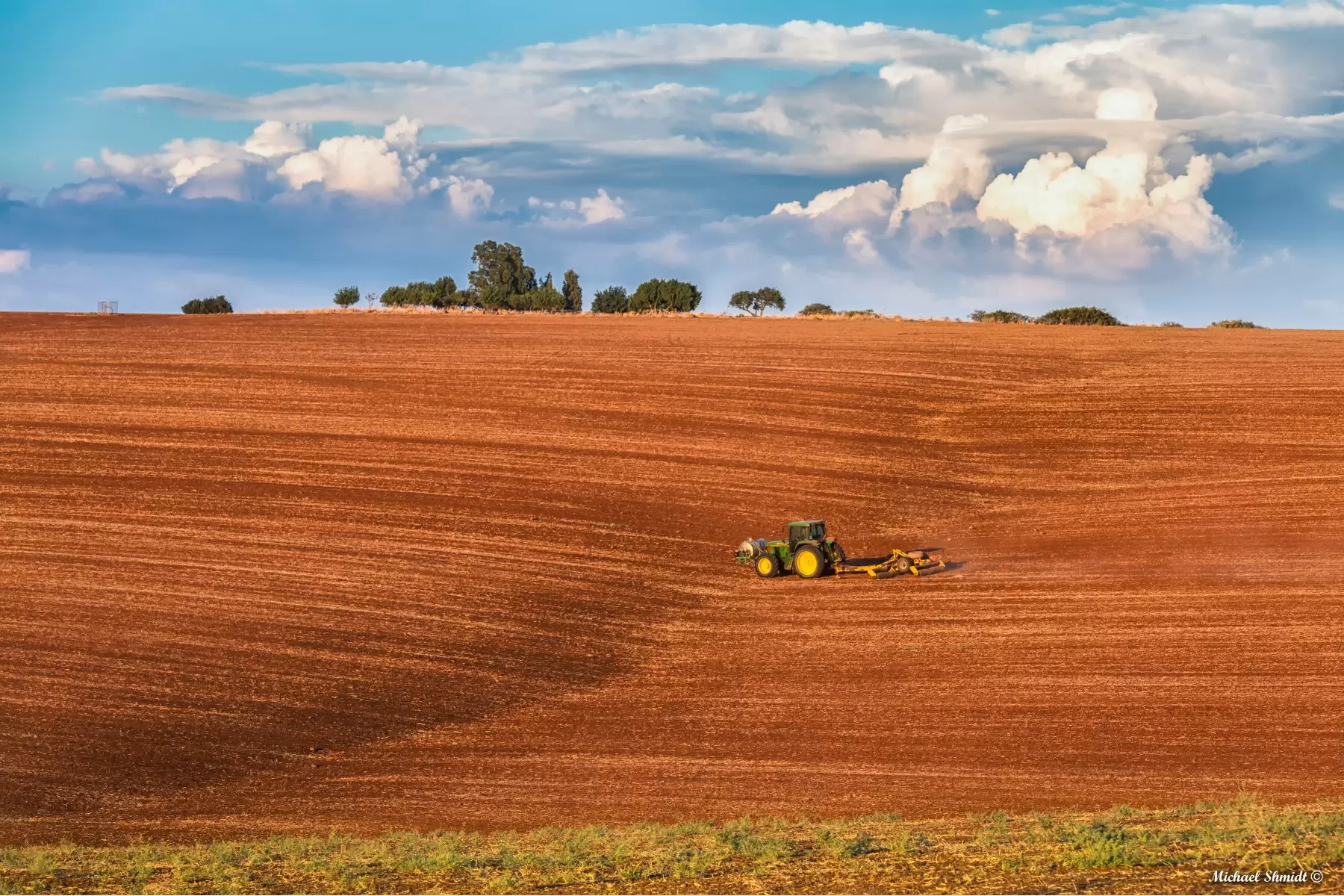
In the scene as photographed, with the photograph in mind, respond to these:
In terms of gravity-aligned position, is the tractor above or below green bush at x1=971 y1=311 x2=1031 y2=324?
below

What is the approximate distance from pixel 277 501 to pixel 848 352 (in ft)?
94.7

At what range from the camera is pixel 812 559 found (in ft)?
111

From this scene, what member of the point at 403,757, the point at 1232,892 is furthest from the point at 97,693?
the point at 1232,892

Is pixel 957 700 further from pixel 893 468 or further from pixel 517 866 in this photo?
pixel 893 468

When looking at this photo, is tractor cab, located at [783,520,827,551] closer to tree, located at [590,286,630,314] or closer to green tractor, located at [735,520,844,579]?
green tractor, located at [735,520,844,579]

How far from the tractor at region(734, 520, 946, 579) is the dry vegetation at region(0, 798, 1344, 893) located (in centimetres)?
1809

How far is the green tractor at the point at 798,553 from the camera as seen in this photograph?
1330 inches

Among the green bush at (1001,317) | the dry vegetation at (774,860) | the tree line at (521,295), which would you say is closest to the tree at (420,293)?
the tree line at (521,295)

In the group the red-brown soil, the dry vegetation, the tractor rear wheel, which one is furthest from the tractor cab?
the dry vegetation

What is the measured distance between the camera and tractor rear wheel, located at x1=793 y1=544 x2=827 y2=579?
33.7 m

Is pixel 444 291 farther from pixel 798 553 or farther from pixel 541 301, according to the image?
pixel 798 553

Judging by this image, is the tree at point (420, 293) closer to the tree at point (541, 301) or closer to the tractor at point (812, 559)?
the tree at point (541, 301)

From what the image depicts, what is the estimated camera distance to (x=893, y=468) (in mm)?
43062

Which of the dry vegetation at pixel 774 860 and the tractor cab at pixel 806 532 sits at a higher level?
the tractor cab at pixel 806 532
